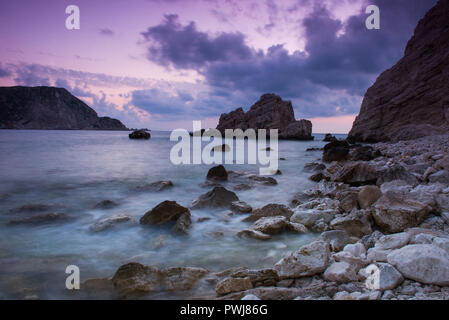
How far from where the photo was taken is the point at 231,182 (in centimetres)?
865

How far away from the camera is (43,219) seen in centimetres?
471

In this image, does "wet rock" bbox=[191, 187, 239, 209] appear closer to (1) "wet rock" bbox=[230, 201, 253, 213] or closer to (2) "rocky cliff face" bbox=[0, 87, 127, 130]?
(1) "wet rock" bbox=[230, 201, 253, 213]

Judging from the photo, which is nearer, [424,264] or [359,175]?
[424,264]

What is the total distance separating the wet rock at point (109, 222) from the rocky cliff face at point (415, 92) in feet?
94.3

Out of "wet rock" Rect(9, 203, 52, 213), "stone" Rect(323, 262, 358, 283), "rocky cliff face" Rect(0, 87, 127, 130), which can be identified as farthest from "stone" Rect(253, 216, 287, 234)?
"rocky cliff face" Rect(0, 87, 127, 130)

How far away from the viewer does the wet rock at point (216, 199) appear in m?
5.52

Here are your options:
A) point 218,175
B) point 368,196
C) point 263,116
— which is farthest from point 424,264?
point 263,116

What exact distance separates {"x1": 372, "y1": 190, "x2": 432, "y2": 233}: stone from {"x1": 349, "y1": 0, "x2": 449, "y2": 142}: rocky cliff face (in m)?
26.6

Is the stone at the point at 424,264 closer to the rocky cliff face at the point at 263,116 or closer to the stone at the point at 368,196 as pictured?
the stone at the point at 368,196

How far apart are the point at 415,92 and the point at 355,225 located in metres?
36.2

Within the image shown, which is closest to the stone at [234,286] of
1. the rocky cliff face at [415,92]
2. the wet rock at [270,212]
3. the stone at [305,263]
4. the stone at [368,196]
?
the stone at [305,263]

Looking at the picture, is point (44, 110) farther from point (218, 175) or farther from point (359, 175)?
point (359, 175)
